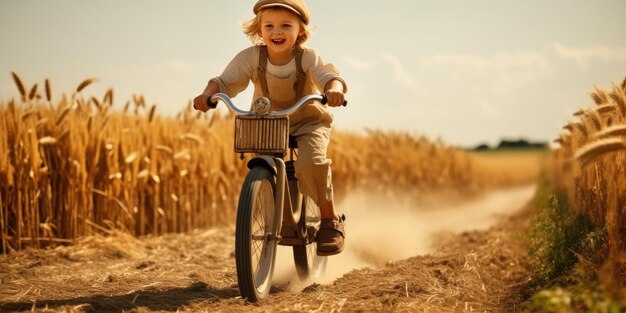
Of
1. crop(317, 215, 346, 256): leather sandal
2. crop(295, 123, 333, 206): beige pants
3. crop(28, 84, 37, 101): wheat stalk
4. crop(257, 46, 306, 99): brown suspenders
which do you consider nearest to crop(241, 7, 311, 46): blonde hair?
crop(257, 46, 306, 99): brown suspenders

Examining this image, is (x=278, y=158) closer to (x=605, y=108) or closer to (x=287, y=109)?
(x=287, y=109)

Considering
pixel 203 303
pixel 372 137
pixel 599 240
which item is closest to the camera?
pixel 203 303

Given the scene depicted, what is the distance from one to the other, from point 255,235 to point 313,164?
2.42 ft

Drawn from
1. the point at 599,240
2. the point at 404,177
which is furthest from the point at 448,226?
the point at 599,240

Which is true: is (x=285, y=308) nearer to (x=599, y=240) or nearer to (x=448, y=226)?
(x=599, y=240)

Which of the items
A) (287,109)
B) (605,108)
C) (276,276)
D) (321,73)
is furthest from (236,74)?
(605,108)

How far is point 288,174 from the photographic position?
206 inches

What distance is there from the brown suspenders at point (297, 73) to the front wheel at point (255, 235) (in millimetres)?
781

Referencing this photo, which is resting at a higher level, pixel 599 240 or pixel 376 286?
pixel 599 240

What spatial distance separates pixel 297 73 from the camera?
502 centimetres

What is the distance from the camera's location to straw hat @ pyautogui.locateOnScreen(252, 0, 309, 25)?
4836 mm

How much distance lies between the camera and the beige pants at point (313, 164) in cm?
502

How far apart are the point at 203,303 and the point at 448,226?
8.34m

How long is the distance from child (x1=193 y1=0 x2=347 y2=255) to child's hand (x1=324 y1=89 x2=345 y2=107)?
23 cm
